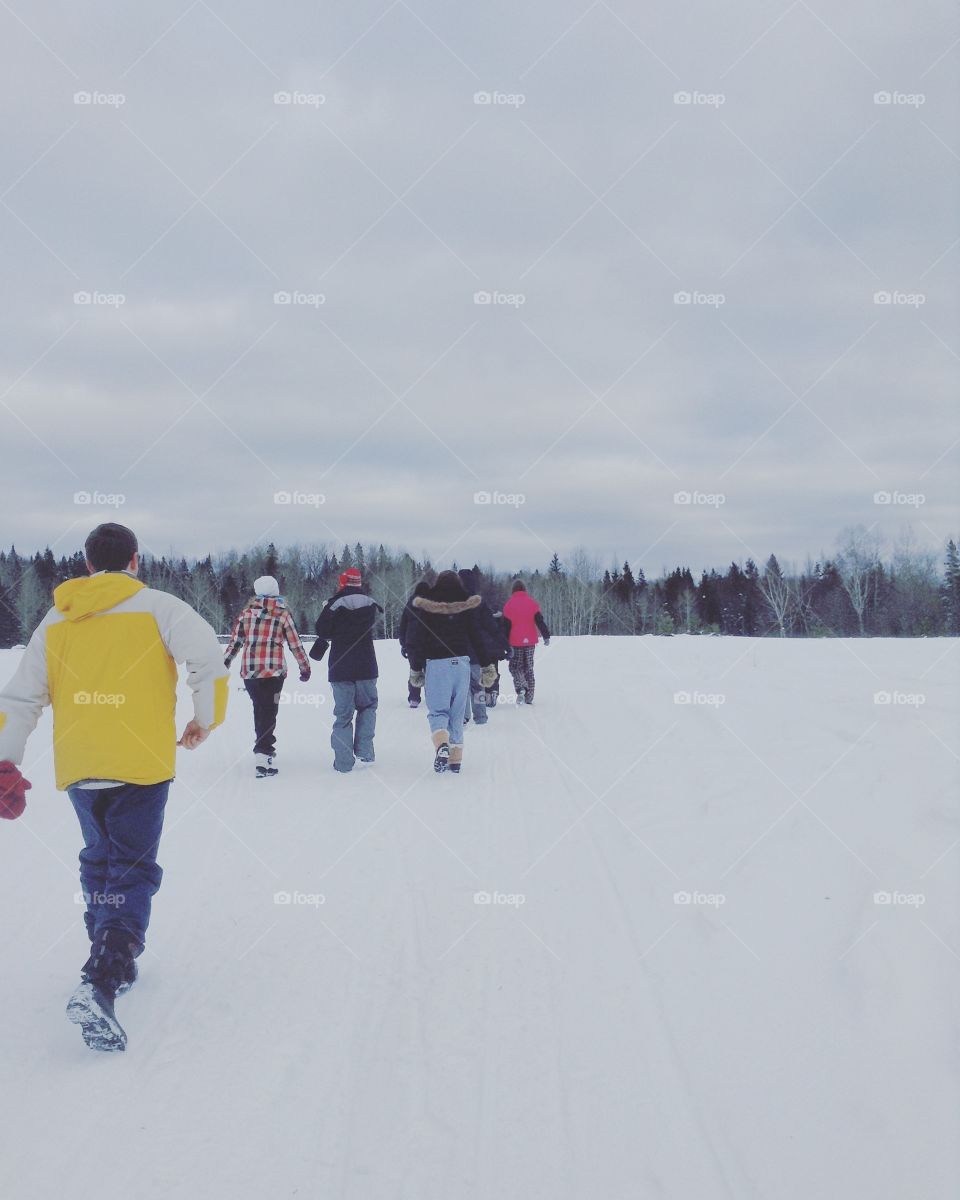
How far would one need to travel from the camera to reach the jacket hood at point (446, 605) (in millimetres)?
8797

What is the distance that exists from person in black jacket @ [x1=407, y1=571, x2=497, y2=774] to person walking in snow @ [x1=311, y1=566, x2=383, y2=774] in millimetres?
501

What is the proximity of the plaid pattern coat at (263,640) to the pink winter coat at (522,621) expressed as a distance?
4973 millimetres

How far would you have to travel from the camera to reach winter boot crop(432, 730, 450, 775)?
8648mm

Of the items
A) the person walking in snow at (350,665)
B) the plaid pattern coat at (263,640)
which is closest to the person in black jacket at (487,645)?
the person walking in snow at (350,665)

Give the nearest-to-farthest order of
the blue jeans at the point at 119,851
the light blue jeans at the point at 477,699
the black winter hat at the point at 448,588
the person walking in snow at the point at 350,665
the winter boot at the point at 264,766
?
1. the blue jeans at the point at 119,851
2. the winter boot at the point at 264,766
3. the person walking in snow at the point at 350,665
4. the black winter hat at the point at 448,588
5. the light blue jeans at the point at 477,699

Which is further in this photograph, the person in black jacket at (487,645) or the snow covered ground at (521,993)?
the person in black jacket at (487,645)

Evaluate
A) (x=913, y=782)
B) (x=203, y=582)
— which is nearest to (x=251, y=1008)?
(x=913, y=782)

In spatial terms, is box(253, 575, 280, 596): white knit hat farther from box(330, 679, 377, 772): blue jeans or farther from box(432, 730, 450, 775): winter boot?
box(432, 730, 450, 775): winter boot

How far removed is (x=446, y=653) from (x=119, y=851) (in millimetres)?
5280

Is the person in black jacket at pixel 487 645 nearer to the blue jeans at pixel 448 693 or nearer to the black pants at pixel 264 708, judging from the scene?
the blue jeans at pixel 448 693

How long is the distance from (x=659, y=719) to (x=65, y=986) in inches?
310

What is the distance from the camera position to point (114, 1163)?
8.81ft

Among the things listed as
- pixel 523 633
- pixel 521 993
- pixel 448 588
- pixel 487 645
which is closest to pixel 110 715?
pixel 521 993

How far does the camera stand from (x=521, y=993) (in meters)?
3.89
